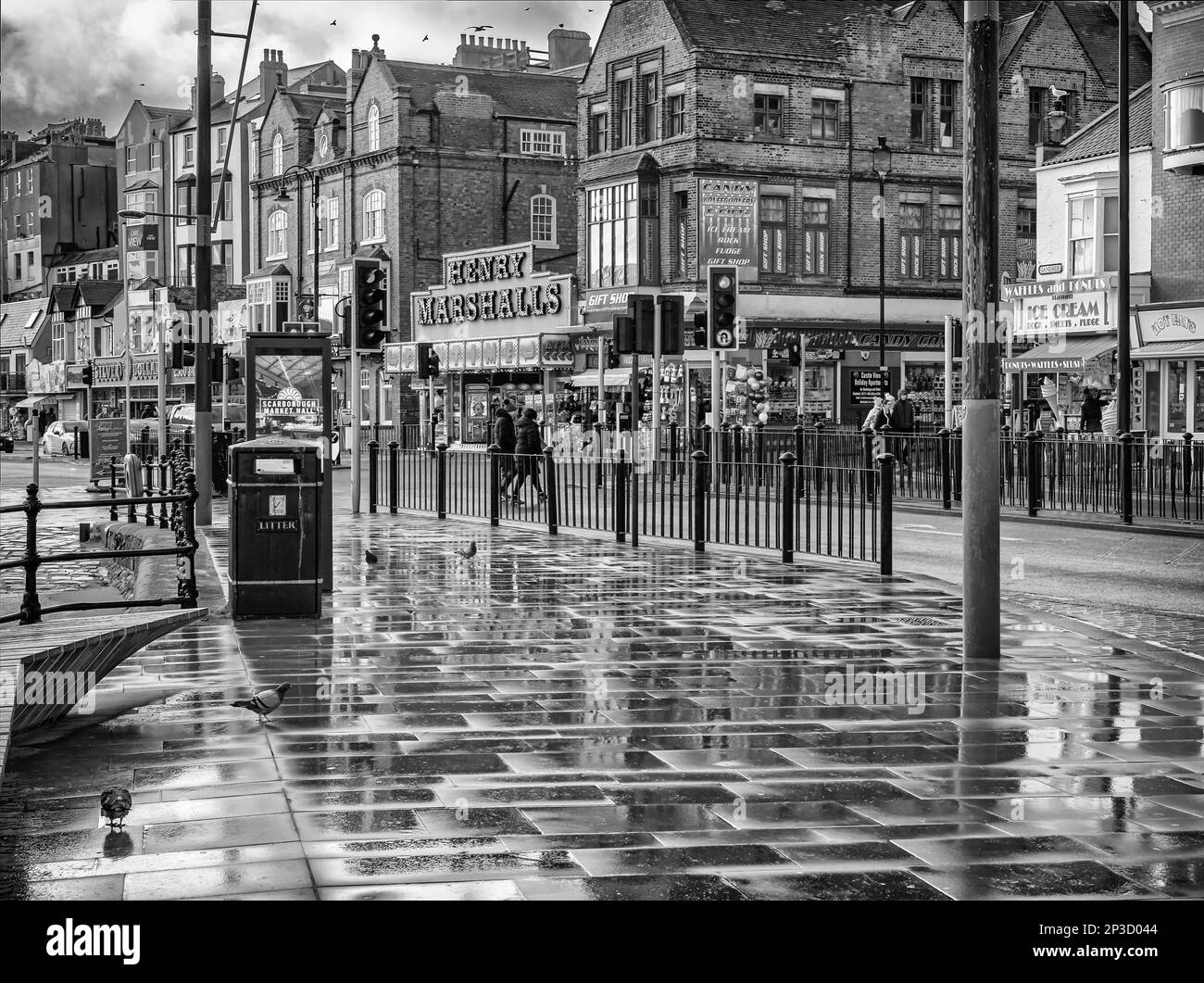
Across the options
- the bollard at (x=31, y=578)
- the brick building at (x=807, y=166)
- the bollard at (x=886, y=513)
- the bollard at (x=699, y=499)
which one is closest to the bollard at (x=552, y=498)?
the bollard at (x=699, y=499)

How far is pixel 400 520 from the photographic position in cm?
2348

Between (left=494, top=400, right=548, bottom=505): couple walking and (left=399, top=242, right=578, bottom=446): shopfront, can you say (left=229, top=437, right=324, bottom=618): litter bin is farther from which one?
(left=399, top=242, right=578, bottom=446): shopfront

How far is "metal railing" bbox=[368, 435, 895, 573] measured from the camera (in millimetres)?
16672

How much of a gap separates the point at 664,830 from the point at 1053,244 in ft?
126

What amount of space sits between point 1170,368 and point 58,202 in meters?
79.4

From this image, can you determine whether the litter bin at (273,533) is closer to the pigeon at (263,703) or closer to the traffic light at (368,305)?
the pigeon at (263,703)

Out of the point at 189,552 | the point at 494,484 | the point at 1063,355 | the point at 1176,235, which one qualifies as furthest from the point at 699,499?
the point at 1176,235

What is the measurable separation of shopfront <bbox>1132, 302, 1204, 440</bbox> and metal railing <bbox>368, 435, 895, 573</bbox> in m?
17.2

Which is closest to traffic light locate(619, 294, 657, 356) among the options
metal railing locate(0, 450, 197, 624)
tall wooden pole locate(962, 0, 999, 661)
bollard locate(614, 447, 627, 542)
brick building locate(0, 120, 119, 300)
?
bollard locate(614, 447, 627, 542)

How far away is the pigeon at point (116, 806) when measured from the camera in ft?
19.9

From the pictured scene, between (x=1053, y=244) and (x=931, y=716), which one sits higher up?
(x=1053, y=244)

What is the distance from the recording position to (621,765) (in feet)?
23.7
